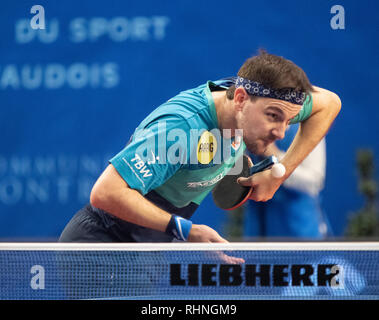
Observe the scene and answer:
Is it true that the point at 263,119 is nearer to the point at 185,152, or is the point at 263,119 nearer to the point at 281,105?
the point at 281,105

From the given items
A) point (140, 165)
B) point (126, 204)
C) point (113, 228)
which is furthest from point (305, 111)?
point (113, 228)

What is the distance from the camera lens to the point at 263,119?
3.30 m

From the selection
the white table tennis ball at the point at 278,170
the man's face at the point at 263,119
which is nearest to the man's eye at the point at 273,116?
the man's face at the point at 263,119

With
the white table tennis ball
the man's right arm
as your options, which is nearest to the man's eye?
the white table tennis ball

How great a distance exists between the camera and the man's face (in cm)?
326

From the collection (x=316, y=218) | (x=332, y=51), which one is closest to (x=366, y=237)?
(x=316, y=218)

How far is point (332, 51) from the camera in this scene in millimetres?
3686

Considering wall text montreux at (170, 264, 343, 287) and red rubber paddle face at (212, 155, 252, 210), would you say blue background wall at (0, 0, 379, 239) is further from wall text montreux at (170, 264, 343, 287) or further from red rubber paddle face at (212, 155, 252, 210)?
wall text montreux at (170, 264, 343, 287)

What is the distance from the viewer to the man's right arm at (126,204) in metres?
3.13

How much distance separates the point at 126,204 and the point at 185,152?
0.49 m

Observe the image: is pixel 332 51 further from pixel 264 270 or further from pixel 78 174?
pixel 78 174

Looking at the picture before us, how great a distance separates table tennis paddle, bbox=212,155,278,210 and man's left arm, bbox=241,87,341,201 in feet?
0.16

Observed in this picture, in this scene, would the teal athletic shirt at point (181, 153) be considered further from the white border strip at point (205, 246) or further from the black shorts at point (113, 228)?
the white border strip at point (205, 246)
